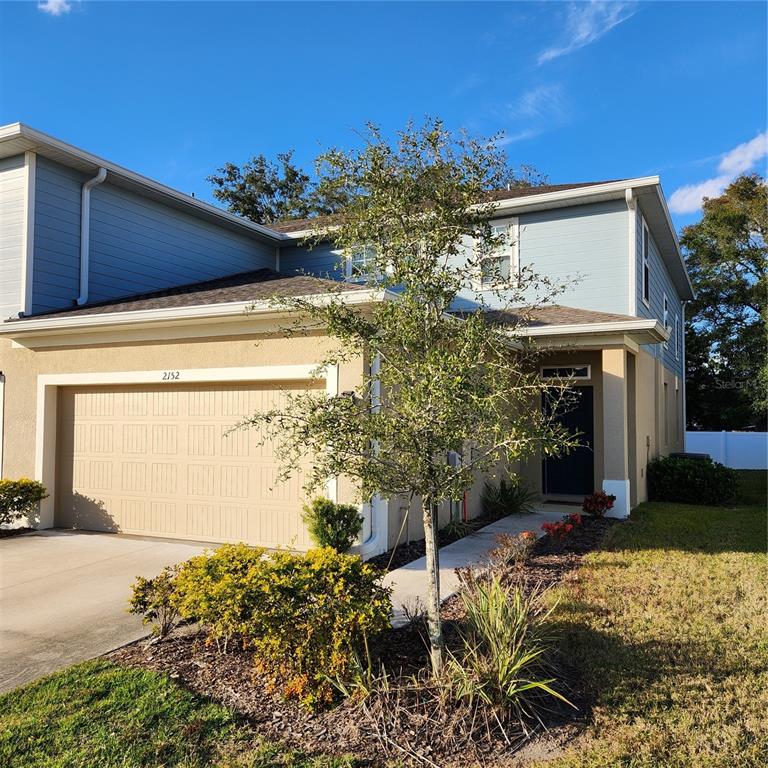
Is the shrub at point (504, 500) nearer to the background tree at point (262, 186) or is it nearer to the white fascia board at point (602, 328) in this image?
the white fascia board at point (602, 328)

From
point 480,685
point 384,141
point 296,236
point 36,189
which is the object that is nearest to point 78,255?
→ point 36,189

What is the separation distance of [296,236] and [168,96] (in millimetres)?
4178

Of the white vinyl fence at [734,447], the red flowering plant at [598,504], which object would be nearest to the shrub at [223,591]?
the red flowering plant at [598,504]

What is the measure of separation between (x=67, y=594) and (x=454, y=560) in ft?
14.1

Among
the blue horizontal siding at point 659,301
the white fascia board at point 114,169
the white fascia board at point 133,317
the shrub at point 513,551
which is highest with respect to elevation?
the white fascia board at point 114,169

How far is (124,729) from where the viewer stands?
139 inches

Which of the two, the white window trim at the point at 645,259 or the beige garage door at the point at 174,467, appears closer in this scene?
the beige garage door at the point at 174,467

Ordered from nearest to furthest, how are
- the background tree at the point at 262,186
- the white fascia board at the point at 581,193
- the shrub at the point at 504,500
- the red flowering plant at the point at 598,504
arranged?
the red flowering plant at the point at 598,504 → the shrub at the point at 504,500 → the white fascia board at the point at 581,193 → the background tree at the point at 262,186

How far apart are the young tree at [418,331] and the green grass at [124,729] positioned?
1.29 metres

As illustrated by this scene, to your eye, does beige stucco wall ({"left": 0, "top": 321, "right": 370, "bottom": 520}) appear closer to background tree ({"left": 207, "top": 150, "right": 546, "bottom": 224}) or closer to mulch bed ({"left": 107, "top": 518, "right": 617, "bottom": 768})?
mulch bed ({"left": 107, "top": 518, "right": 617, "bottom": 768})

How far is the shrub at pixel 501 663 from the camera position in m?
3.71

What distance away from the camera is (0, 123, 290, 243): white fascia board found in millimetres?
9789

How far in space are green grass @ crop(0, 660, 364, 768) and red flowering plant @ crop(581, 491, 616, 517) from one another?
26.2ft

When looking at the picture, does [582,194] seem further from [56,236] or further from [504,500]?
[56,236]
